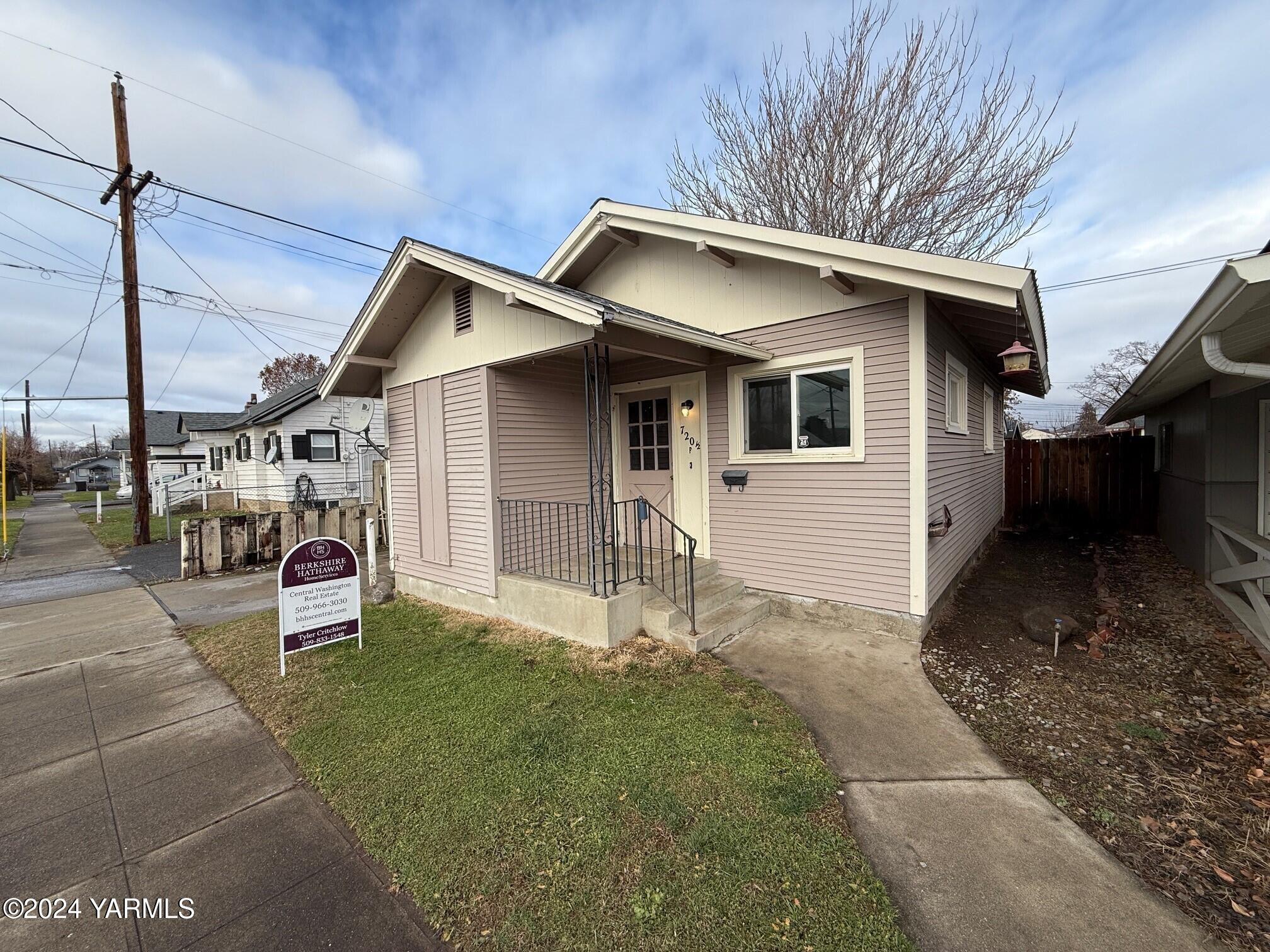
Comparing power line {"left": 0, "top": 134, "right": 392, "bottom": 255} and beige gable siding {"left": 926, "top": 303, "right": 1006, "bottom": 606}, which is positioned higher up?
power line {"left": 0, "top": 134, "right": 392, "bottom": 255}

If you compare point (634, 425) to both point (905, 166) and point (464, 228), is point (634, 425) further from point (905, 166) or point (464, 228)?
point (464, 228)

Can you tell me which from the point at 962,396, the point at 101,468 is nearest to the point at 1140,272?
the point at 962,396

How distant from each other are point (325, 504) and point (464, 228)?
9937 mm

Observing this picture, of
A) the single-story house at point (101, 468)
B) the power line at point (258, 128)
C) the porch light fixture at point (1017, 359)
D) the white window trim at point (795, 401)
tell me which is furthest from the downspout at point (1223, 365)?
the single-story house at point (101, 468)

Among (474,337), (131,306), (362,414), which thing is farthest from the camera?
(131,306)

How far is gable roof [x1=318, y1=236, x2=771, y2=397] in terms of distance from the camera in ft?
14.1

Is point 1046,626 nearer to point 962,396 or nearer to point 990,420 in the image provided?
point 962,396

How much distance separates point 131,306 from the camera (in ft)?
35.7

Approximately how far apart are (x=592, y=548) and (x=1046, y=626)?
171 inches

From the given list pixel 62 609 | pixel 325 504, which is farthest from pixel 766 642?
pixel 325 504

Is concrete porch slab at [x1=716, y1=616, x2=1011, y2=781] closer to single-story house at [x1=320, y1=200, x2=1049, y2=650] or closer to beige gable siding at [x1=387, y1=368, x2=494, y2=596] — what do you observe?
single-story house at [x1=320, y1=200, x2=1049, y2=650]

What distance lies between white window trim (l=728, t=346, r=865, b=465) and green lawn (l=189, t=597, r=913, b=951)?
2.25 metres

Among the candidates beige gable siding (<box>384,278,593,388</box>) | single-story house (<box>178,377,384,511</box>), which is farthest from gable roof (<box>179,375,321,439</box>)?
beige gable siding (<box>384,278,593,388</box>)

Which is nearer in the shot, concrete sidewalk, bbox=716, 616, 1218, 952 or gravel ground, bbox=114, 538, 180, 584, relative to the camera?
concrete sidewalk, bbox=716, 616, 1218, 952
